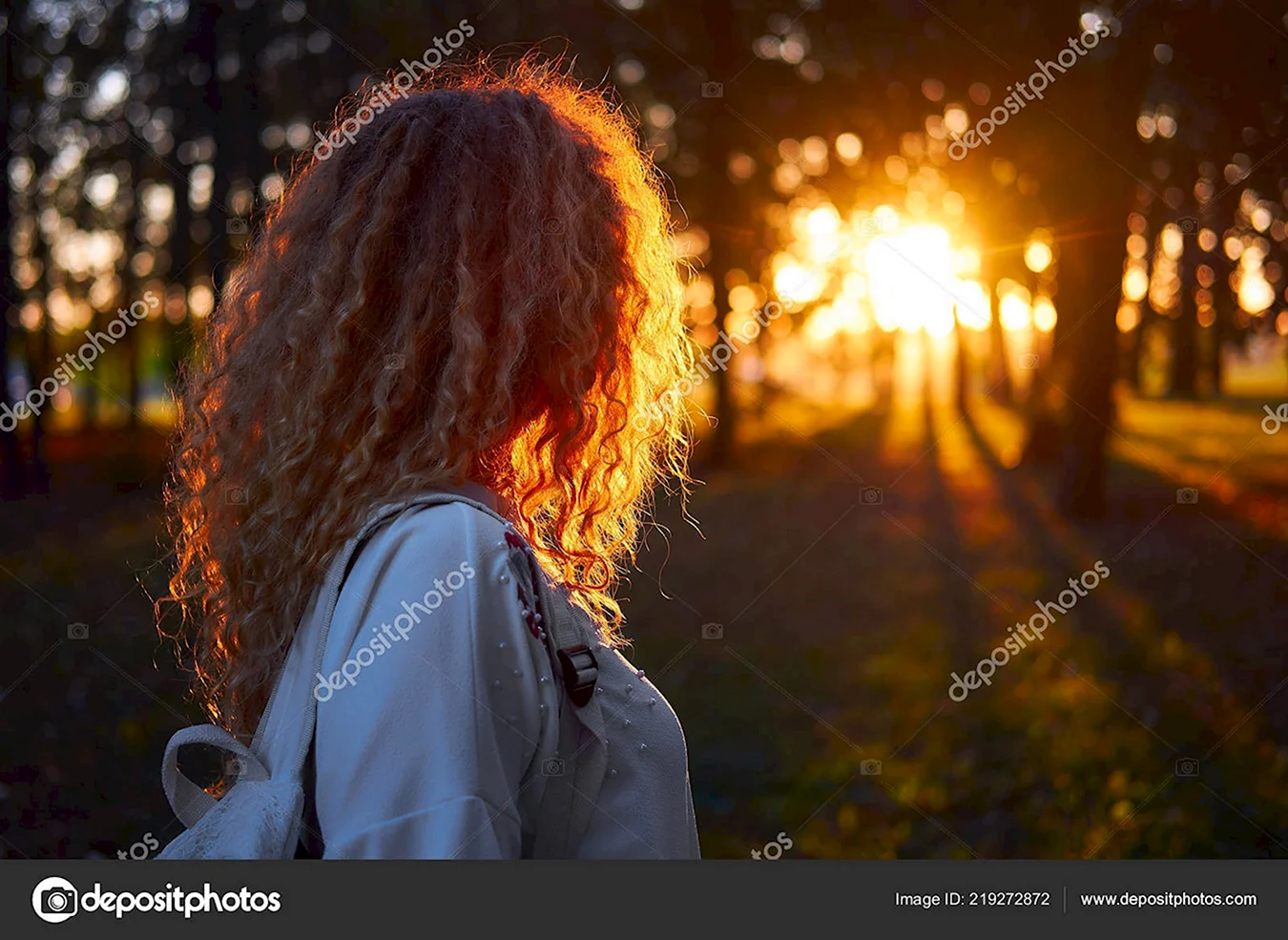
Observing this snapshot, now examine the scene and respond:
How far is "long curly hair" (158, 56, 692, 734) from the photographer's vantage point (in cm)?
147

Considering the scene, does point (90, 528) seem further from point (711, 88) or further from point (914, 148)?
point (914, 148)

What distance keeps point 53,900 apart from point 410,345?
119cm

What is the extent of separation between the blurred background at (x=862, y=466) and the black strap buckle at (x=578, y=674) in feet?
4.66

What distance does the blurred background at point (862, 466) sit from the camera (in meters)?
5.33

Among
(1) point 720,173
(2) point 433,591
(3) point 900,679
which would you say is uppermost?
(1) point 720,173

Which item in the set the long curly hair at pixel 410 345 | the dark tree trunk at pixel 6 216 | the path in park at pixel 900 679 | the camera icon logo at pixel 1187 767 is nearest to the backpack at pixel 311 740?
the long curly hair at pixel 410 345

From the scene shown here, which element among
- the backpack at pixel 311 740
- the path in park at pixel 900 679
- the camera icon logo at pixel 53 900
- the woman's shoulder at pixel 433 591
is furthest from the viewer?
the path in park at pixel 900 679

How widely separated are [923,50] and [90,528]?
33.6ft

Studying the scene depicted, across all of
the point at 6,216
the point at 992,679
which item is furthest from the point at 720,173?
the point at 992,679

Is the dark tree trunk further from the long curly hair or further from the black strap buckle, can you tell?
the black strap buckle

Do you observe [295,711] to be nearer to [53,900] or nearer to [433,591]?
[433,591]

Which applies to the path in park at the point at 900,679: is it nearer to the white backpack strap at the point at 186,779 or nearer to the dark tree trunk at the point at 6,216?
the dark tree trunk at the point at 6,216

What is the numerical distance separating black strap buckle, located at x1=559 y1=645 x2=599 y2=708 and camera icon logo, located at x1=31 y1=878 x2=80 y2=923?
3.61 ft

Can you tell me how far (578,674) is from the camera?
137 centimetres
